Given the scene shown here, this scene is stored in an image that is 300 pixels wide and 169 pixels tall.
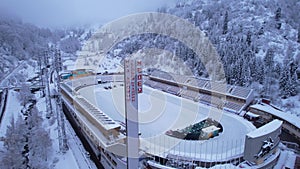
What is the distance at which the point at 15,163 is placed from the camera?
7523 mm

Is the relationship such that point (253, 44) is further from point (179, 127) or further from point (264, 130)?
point (264, 130)

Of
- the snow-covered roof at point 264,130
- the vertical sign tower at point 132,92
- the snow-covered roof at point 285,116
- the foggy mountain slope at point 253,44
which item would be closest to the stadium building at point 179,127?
the snow-covered roof at point 264,130

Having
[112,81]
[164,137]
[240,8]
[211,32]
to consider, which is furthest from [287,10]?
[164,137]

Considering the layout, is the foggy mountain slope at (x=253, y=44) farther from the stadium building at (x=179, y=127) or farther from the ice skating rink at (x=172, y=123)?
the ice skating rink at (x=172, y=123)

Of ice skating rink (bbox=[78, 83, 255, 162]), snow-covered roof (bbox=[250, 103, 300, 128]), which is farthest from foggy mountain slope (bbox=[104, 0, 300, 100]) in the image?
ice skating rink (bbox=[78, 83, 255, 162])

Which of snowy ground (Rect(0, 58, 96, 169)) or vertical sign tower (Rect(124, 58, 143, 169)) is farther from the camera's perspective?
snowy ground (Rect(0, 58, 96, 169))

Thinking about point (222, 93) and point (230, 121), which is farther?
point (222, 93)

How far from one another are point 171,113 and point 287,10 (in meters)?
34.7

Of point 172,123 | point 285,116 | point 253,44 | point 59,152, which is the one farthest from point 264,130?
point 253,44

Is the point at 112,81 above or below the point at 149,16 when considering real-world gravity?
below

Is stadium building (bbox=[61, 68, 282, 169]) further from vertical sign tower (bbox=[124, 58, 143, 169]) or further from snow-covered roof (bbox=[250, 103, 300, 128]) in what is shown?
vertical sign tower (bbox=[124, 58, 143, 169])

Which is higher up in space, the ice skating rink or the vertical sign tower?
the vertical sign tower

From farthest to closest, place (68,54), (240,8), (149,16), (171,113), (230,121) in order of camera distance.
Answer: (149,16) < (68,54) < (240,8) < (171,113) < (230,121)

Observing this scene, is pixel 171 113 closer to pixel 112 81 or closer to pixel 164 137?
pixel 164 137
